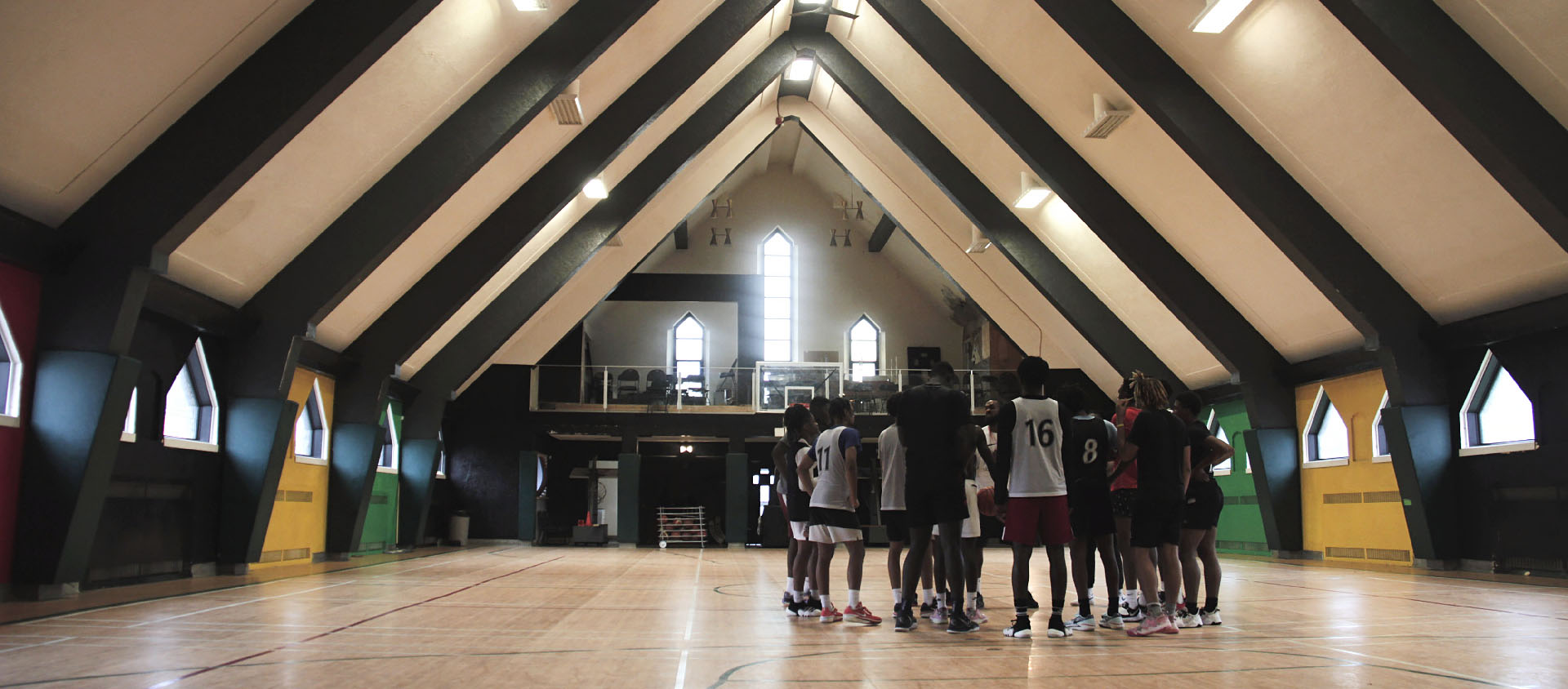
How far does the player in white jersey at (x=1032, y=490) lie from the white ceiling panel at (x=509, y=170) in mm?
7076

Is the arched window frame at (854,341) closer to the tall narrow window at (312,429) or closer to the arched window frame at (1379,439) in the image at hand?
the arched window frame at (1379,439)

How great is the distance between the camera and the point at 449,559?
14133 millimetres

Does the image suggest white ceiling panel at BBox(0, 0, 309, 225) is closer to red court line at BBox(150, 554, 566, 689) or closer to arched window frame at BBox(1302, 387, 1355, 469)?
red court line at BBox(150, 554, 566, 689)

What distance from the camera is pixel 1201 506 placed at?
5.68m

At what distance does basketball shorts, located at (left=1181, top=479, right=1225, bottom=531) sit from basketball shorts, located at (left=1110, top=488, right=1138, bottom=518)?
34 cm

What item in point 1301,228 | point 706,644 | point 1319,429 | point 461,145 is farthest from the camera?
point 1319,429

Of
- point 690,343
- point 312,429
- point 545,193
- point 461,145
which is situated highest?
point 545,193

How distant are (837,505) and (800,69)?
12.1 metres

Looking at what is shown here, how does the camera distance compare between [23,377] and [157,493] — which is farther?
[157,493]

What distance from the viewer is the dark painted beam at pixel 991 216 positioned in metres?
14.8

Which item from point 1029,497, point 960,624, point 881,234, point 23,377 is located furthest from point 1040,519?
point 881,234

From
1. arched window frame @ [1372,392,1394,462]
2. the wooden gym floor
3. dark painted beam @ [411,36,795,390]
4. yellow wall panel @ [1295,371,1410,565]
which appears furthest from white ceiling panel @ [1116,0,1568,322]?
dark painted beam @ [411,36,795,390]

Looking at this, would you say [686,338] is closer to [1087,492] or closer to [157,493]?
[157,493]

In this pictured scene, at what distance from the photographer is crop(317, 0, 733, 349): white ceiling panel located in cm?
1104
